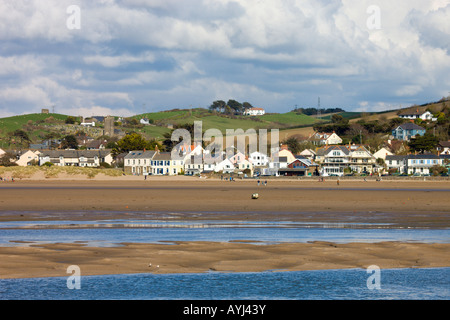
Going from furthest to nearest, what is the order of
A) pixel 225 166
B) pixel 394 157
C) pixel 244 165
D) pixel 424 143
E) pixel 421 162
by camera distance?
pixel 424 143 < pixel 394 157 < pixel 244 165 < pixel 225 166 < pixel 421 162

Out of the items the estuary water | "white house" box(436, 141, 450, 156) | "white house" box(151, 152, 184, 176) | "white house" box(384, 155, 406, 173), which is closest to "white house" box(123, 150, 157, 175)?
"white house" box(151, 152, 184, 176)

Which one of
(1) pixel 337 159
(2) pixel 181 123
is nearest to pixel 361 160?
(1) pixel 337 159

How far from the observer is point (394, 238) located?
20.0 meters

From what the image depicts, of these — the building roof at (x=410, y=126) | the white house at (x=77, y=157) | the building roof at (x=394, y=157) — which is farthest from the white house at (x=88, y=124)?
the building roof at (x=394, y=157)

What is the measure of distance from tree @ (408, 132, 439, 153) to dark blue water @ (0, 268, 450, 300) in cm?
10037

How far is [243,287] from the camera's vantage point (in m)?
13.0

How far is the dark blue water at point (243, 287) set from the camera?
12148 millimetres

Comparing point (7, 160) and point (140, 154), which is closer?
point (7, 160)

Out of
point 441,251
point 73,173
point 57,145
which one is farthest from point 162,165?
point 441,251

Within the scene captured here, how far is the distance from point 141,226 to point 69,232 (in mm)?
3459

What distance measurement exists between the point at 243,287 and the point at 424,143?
104 metres

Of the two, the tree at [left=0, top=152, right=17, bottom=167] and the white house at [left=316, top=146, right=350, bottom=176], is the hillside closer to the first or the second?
the tree at [left=0, top=152, right=17, bottom=167]

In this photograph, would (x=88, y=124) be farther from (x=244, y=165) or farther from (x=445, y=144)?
(x=445, y=144)

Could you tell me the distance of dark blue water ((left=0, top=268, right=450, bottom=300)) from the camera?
12148mm
